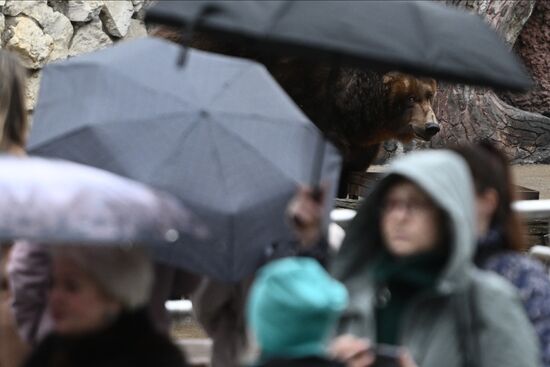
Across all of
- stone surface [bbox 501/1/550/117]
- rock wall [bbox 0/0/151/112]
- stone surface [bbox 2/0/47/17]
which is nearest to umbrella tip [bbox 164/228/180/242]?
rock wall [bbox 0/0/151/112]

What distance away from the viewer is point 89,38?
13.5m

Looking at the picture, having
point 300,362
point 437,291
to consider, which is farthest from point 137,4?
point 300,362

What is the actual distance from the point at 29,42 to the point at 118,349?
10158 millimetres

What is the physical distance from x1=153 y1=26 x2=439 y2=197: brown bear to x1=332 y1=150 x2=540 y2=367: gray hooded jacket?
5966mm

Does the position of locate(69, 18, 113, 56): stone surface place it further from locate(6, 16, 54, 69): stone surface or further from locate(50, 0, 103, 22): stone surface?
locate(6, 16, 54, 69): stone surface

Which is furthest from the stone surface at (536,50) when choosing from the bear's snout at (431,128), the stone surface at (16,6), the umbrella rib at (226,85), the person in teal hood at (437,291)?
the person in teal hood at (437,291)

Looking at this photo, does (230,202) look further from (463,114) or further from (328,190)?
(463,114)

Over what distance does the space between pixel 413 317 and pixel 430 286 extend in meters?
0.08

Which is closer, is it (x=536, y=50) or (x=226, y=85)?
(x=226, y=85)

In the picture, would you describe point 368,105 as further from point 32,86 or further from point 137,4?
point 137,4

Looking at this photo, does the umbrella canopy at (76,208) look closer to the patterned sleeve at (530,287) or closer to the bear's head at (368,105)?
the patterned sleeve at (530,287)

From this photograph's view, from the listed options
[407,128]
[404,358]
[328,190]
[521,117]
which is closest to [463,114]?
[407,128]

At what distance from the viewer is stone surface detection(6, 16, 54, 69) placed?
42.0 ft

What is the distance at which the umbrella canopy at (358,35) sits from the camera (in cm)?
354
